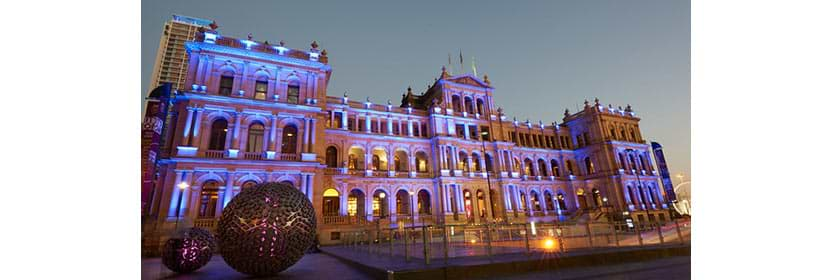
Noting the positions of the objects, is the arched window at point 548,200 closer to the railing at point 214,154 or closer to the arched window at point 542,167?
the arched window at point 542,167

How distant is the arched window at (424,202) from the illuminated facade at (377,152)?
4.7 inches

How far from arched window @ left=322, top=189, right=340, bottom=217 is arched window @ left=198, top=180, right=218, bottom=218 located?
287 inches

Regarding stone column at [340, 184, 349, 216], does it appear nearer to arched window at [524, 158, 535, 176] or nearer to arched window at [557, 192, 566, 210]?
arched window at [524, 158, 535, 176]

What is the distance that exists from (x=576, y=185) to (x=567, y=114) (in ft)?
33.2

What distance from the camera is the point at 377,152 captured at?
27.8 meters

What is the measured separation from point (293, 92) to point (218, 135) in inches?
212

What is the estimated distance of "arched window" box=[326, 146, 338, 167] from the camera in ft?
79.6

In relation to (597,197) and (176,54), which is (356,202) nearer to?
(597,197)

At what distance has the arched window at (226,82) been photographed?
19530 millimetres

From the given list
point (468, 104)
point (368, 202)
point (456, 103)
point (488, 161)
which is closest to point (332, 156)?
point (368, 202)
